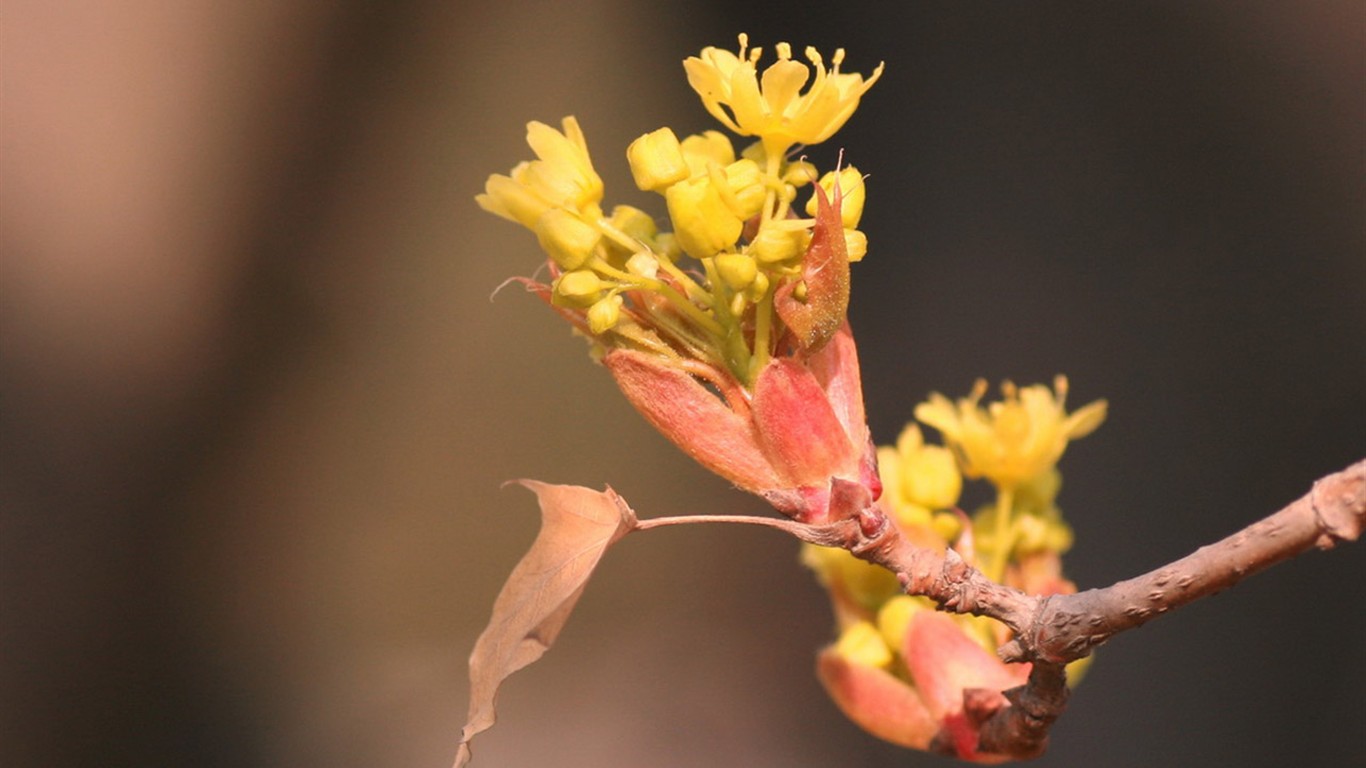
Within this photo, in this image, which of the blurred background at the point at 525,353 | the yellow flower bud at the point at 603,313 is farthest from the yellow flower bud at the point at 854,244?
the blurred background at the point at 525,353

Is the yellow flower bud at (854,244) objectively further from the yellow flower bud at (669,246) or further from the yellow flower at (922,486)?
the yellow flower at (922,486)

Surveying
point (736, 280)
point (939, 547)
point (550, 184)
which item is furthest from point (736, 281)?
point (939, 547)

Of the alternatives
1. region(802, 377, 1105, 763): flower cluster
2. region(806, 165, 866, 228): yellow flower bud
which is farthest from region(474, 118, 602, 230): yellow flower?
region(802, 377, 1105, 763): flower cluster

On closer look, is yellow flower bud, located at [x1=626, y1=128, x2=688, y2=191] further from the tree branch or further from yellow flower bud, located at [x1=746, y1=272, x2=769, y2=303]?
the tree branch

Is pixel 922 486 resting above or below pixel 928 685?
above

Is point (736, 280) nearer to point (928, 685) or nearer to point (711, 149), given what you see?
point (711, 149)

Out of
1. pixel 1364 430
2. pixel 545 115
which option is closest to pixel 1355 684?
pixel 1364 430
